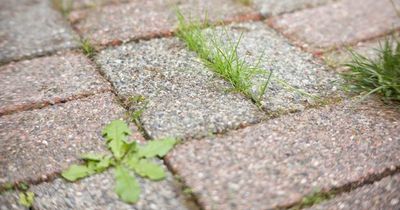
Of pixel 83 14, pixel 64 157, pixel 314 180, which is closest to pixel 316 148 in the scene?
pixel 314 180

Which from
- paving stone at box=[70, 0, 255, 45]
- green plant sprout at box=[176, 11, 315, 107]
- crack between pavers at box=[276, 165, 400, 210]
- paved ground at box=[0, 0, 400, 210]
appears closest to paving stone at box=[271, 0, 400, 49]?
paved ground at box=[0, 0, 400, 210]

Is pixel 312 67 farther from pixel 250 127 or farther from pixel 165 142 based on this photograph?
pixel 165 142

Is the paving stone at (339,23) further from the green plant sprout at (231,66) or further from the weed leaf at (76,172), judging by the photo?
the weed leaf at (76,172)

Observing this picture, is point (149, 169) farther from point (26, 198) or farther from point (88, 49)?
point (88, 49)

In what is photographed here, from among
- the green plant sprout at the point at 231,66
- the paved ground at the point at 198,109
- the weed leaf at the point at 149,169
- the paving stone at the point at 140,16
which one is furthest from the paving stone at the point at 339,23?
the weed leaf at the point at 149,169

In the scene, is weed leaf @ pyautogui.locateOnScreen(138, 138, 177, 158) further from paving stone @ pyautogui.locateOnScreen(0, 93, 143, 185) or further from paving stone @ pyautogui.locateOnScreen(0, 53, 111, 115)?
paving stone @ pyautogui.locateOnScreen(0, 53, 111, 115)

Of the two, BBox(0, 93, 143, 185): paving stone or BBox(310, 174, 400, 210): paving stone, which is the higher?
BBox(0, 93, 143, 185): paving stone
